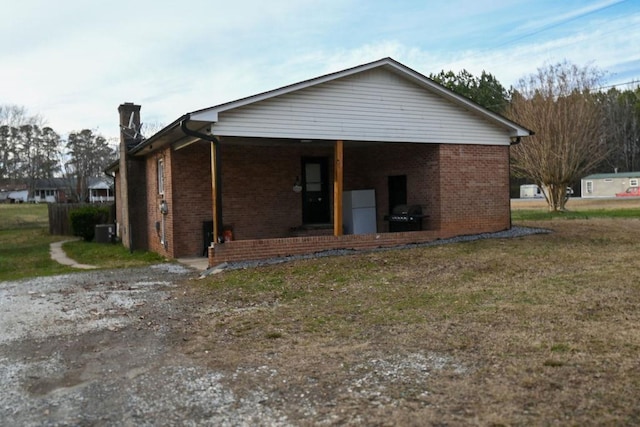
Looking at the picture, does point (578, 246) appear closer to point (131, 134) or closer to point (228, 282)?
point (228, 282)

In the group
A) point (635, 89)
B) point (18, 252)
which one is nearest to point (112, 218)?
point (18, 252)

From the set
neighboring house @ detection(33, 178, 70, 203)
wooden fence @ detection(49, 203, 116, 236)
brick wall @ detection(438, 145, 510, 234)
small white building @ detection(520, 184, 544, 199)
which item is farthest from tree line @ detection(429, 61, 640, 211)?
neighboring house @ detection(33, 178, 70, 203)

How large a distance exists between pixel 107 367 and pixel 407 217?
10197 millimetres

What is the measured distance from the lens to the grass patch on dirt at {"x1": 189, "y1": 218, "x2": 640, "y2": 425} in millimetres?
3812

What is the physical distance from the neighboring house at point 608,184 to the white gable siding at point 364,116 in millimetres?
46435

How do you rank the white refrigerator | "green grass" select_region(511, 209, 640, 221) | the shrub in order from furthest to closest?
"green grass" select_region(511, 209, 640, 221) → the shrub → the white refrigerator

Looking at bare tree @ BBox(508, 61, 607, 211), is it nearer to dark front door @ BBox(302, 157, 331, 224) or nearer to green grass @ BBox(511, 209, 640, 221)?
green grass @ BBox(511, 209, 640, 221)

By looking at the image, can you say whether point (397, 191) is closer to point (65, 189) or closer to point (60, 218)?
point (60, 218)

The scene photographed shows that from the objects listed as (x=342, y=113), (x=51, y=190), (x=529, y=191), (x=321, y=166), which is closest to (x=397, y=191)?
(x=321, y=166)

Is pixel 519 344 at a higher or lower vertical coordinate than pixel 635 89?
lower

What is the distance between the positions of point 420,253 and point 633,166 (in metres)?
65.7

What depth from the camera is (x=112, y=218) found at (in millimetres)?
23422

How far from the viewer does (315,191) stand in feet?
53.2

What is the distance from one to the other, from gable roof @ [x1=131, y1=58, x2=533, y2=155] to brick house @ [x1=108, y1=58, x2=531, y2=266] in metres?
0.03
